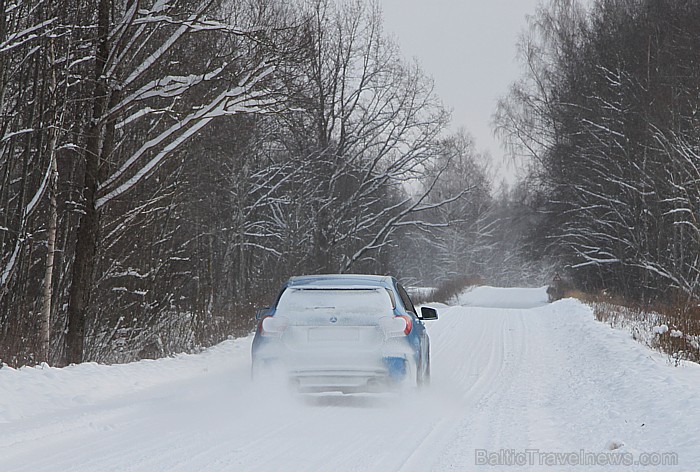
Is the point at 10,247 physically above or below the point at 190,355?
above

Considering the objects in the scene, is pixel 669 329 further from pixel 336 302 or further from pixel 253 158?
pixel 253 158

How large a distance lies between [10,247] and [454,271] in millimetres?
80873

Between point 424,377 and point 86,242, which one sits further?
point 86,242

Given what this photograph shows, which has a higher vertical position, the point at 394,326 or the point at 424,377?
the point at 394,326

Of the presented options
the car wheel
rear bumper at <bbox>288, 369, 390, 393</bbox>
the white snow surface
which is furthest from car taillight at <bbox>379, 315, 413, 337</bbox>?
the car wheel

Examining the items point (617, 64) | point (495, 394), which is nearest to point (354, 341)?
point (495, 394)

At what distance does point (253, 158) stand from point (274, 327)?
Answer: 22.5 meters

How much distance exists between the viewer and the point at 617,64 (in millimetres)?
35156

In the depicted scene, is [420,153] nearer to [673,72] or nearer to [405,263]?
[673,72]

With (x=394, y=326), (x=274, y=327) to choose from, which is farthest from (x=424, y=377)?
(x=274, y=327)

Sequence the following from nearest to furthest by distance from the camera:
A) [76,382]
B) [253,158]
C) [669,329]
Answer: [76,382]
[669,329]
[253,158]

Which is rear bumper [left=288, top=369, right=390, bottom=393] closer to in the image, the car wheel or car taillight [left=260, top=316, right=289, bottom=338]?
car taillight [left=260, top=316, right=289, bottom=338]

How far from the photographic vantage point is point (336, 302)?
9.78 metres

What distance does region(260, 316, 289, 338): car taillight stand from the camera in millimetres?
9812
